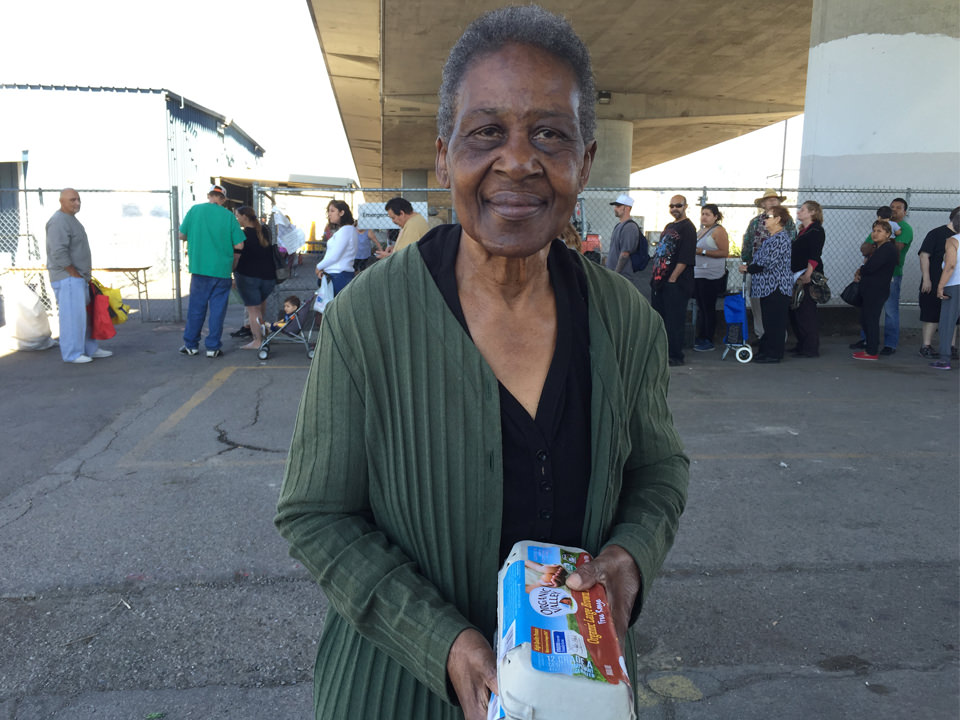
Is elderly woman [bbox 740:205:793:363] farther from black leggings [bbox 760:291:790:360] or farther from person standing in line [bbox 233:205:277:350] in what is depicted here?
person standing in line [bbox 233:205:277:350]

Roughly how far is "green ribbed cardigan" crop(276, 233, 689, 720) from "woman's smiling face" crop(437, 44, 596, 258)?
0.16 metres

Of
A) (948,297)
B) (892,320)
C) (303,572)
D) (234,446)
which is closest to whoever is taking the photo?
(303,572)

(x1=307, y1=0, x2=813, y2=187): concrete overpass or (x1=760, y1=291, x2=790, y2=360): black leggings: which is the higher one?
(x1=307, y1=0, x2=813, y2=187): concrete overpass

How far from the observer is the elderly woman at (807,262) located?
9297mm

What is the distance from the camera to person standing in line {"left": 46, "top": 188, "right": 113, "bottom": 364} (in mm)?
8541

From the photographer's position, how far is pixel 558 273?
4.89 ft

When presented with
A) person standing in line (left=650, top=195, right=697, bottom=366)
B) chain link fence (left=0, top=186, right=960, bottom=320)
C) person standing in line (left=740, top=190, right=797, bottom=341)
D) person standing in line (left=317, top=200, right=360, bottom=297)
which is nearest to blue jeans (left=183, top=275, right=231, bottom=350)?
person standing in line (left=317, top=200, right=360, bottom=297)

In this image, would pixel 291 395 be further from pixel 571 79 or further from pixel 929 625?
pixel 571 79

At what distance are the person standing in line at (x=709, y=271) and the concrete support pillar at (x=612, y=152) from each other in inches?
487

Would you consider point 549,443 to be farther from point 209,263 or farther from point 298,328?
point 209,263

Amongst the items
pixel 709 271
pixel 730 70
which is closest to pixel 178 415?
pixel 709 271

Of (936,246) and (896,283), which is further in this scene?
(896,283)

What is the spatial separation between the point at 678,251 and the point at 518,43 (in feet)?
26.4

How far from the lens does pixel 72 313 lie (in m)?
8.77
